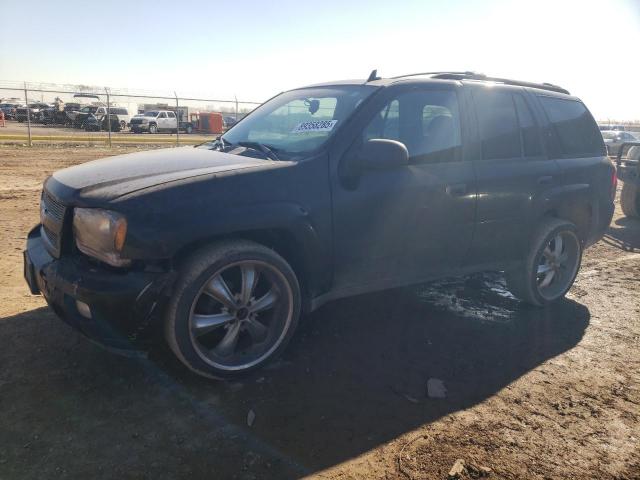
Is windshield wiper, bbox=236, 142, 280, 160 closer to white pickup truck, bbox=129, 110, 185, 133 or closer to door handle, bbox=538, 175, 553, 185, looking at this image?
door handle, bbox=538, 175, 553, 185

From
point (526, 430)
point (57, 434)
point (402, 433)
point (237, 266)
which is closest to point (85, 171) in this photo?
point (237, 266)

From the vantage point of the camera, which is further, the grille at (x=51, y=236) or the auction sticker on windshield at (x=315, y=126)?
the auction sticker on windshield at (x=315, y=126)

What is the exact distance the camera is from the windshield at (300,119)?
3420 mm

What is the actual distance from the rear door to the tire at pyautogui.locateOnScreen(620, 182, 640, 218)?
5589 millimetres

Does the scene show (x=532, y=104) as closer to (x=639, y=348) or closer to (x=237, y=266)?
(x=639, y=348)

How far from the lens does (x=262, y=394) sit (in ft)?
9.60

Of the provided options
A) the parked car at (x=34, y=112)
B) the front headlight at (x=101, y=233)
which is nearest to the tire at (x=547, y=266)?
the front headlight at (x=101, y=233)

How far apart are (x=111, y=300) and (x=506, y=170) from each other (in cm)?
310

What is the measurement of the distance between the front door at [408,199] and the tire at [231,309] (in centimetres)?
47

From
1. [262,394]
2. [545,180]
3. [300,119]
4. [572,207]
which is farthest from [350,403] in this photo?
[572,207]

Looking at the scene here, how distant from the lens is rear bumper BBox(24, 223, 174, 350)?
260cm

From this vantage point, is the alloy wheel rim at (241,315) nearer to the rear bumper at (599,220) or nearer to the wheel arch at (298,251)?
the wheel arch at (298,251)

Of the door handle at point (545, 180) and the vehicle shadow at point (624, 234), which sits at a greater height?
the door handle at point (545, 180)

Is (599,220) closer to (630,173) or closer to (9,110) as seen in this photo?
(630,173)
